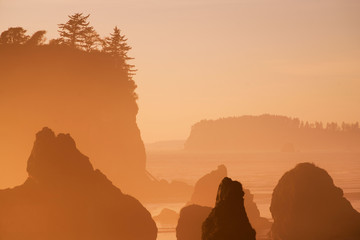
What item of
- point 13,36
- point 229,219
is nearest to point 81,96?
point 13,36

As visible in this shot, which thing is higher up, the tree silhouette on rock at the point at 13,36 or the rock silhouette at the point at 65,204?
the tree silhouette on rock at the point at 13,36

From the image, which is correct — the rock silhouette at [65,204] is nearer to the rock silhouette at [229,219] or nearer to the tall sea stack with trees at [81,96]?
the rock silhouette at [229,219]

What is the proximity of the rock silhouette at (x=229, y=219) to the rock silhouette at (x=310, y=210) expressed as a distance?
35628 mm

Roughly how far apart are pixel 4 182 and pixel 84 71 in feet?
89.6

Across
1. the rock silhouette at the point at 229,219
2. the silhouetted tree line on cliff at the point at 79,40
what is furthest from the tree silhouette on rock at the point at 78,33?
the rock silhouette at the point at 229,219

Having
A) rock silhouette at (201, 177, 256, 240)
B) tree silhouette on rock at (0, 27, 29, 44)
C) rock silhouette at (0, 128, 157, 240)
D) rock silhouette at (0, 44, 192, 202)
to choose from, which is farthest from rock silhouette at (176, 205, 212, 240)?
tree silhouette on rock at (0, 27, 29, 44)

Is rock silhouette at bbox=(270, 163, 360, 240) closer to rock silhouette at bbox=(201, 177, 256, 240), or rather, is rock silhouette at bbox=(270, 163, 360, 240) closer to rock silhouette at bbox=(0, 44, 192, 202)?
rock silhouette at bbox=(201, 177, 256, 240)

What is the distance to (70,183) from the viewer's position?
218ft

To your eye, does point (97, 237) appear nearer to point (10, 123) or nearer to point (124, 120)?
point (10, 123)

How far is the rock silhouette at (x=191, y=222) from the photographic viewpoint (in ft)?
221

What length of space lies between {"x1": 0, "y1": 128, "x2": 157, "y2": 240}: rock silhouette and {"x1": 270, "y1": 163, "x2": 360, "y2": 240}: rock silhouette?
16458 millimetres

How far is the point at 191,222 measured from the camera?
223ft

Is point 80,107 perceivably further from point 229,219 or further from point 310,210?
point 229,219

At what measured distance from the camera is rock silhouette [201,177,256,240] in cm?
3622
